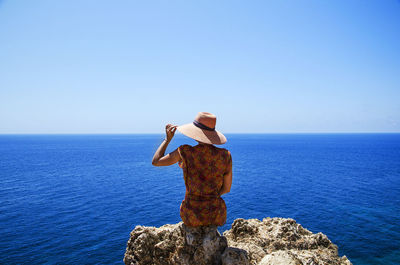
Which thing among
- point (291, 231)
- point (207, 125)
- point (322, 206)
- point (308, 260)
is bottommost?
point (322, 206)

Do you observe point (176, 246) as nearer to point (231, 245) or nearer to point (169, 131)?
point (231, 245)

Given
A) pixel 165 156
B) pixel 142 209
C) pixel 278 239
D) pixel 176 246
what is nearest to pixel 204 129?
pixel 165 156

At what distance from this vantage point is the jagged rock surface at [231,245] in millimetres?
4938

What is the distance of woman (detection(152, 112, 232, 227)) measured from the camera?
A: 471 cm

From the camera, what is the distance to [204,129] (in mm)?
4879

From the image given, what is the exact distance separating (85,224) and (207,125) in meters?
30.7

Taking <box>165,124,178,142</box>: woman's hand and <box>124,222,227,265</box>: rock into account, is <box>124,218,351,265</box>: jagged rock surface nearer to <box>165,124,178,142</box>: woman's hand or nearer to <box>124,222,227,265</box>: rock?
<box>124,222,227,265</box>: rock

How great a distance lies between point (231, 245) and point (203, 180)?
10.2 ft

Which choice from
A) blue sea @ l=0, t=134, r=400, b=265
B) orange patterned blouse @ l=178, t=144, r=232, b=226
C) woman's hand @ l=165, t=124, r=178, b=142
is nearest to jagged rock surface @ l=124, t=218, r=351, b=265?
orange patterned blouse @ l=178, t=144, r=232, b=226

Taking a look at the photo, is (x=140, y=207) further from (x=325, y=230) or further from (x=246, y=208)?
(x=325, y=230)

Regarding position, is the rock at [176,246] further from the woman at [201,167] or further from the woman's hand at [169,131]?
the woman's hand at [169,131]

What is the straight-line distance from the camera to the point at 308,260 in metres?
4.91

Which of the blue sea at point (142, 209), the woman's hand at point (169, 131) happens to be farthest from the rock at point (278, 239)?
the blue sea at point (142, 209)

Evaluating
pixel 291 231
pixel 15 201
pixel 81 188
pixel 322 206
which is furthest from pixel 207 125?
pixel 81 188
